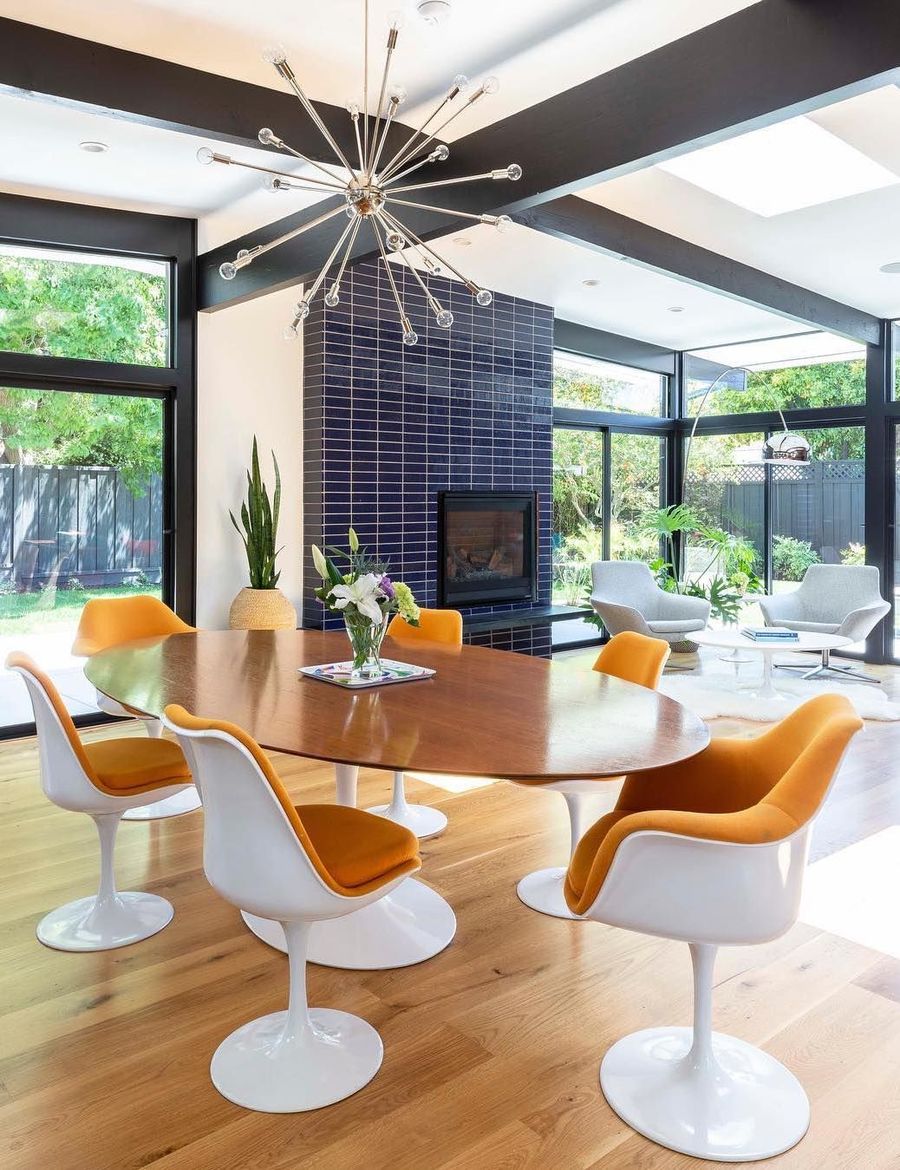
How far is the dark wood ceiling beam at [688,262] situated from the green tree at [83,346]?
2214mm

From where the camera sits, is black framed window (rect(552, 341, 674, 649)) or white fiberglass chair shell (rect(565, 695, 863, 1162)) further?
black framed window (rect(552, 341, 674, 649))

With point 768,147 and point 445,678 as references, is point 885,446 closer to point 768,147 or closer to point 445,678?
point 768,147

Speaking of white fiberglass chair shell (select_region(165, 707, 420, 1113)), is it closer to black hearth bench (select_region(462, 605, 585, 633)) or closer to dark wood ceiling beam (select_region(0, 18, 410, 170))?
dark wood ceiling beam (select_region(0, 18, 410, 170))

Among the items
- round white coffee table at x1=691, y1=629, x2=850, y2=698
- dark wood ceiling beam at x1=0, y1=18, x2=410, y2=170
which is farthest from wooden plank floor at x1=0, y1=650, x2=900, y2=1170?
round white coffee table at x1=691, y1=629, x2=850, y2=698

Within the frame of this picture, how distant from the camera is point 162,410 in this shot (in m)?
5.00

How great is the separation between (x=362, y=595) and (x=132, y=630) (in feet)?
5.17

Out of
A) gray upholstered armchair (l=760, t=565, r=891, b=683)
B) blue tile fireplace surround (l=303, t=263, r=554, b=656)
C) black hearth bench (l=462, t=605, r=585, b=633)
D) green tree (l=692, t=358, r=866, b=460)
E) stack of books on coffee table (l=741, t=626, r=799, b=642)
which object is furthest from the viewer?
green tree (l=692, t=358, r=866, b=460)

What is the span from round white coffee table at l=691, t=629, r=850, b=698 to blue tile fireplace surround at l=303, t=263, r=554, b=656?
1.39m

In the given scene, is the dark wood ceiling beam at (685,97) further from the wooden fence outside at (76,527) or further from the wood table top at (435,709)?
the wooden fence outside at (76,527)

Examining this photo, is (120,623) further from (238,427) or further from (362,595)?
(238,427)

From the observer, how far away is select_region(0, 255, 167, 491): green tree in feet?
14.6

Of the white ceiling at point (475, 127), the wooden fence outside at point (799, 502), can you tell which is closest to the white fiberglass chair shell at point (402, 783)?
the white ceiling at point (475, 127)

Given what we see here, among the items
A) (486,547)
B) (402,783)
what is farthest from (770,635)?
(402,783)

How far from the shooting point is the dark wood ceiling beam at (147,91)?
2.71 m
